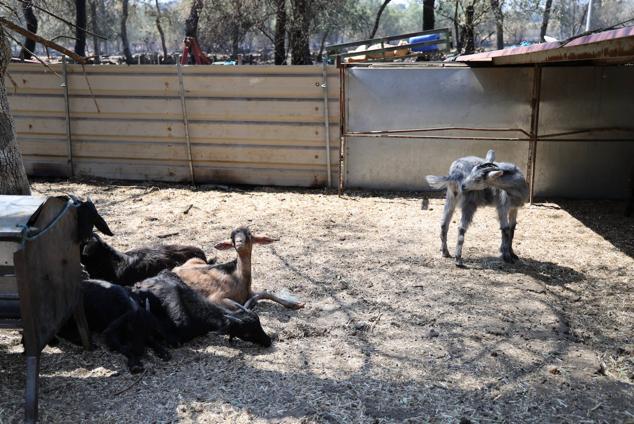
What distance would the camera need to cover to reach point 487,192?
6715 millimetres

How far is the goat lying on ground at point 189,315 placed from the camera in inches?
177

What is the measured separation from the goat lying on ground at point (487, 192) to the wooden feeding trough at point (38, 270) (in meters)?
4.03

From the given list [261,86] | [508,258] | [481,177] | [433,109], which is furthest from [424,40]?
[508,258]

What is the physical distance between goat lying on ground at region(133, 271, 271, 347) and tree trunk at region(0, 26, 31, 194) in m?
1.42

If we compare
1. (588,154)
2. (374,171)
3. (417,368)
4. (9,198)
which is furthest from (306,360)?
(588,154)

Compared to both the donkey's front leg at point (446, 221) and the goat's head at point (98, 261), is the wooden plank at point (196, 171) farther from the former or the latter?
the goat's head at point (98, 261)

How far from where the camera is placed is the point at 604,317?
5.18 m

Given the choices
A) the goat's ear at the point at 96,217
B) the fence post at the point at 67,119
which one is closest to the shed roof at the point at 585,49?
the goat's ear at the point at 96,217

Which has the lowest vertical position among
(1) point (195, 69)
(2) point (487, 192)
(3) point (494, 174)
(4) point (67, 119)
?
(2) point (487, 192)

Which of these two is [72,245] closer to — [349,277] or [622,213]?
[349,277]

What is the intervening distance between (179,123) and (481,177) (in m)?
5.80

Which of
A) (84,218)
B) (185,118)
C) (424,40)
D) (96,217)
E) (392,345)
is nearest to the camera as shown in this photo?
(84,218)

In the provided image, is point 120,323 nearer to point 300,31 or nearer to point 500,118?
point 500,118

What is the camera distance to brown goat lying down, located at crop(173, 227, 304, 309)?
5191mm
